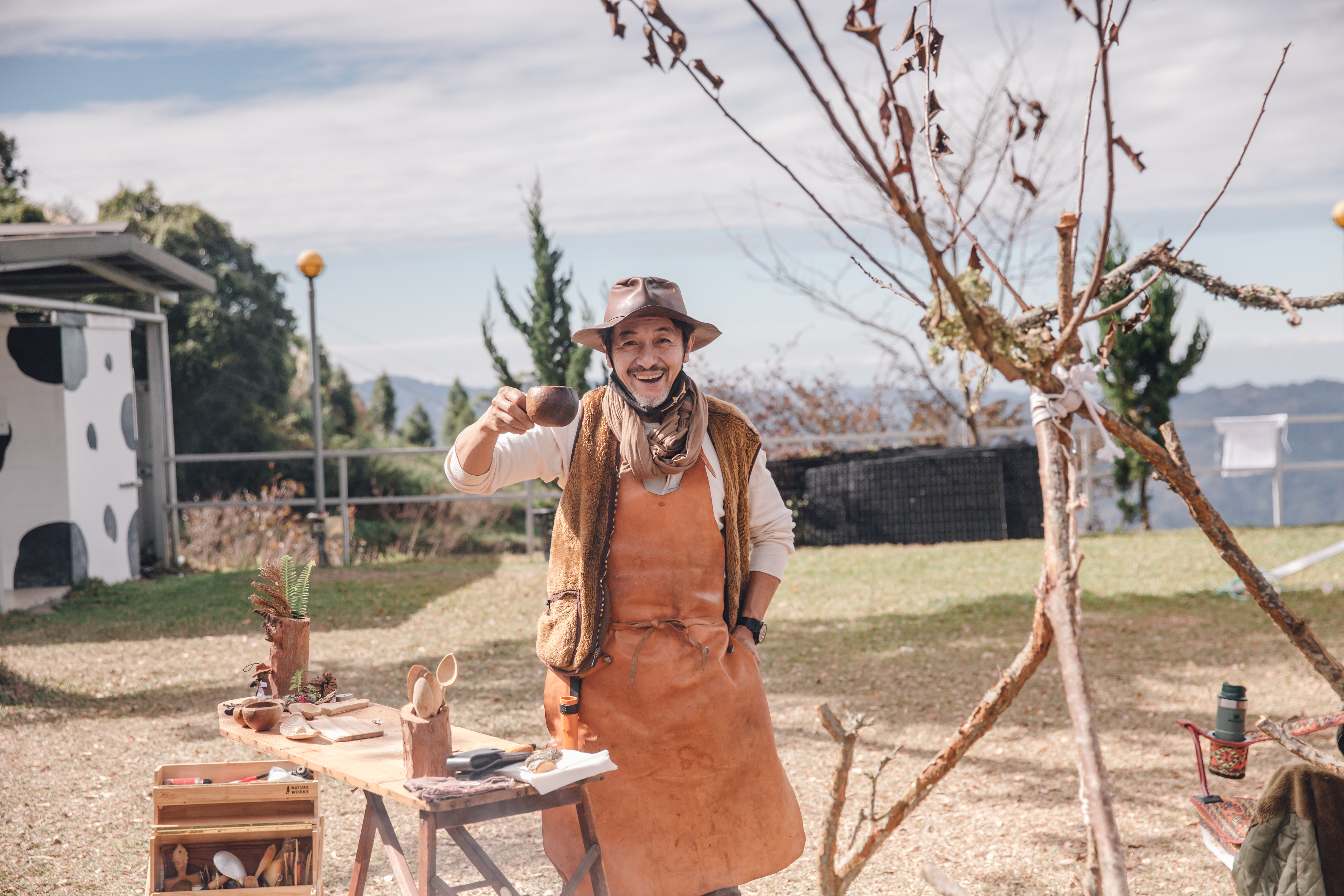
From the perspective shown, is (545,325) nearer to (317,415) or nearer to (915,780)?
(317,415)

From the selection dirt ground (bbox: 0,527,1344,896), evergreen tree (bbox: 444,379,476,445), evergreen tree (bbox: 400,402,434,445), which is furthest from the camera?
evergreen tree (bbox: 400,402,434,445)

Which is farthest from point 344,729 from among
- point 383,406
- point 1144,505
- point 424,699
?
point 383,406

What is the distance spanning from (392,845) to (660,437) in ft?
4.39

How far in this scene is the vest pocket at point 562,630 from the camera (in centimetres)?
254

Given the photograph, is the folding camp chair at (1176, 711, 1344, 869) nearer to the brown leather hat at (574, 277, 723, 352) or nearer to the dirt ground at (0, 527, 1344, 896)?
the dirt ground at (0, 527, 1344, 896)

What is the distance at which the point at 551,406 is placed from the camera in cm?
239

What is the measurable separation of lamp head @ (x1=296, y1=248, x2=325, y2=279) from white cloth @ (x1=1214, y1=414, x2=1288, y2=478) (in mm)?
11229

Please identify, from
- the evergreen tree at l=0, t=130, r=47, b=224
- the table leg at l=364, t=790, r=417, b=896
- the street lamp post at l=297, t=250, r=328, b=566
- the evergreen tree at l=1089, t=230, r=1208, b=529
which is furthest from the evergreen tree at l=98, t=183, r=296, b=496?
the table leg at l=364, t=790, r=417, b=896

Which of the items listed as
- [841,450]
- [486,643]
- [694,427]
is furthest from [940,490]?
[694,427]

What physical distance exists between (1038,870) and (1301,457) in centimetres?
4547

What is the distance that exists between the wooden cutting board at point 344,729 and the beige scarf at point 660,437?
1.10 meters

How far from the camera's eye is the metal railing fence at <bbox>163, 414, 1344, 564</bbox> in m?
11.6

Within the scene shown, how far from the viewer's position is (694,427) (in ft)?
8.67

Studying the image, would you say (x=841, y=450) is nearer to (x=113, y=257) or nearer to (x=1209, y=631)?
(x=1209, y=631)
